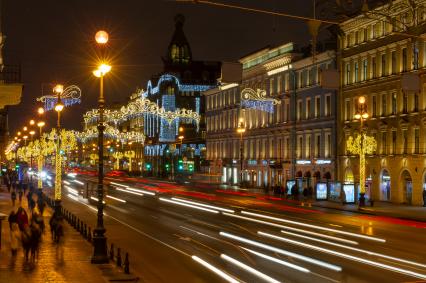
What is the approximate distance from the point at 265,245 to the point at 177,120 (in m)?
116

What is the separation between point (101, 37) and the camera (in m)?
21.6

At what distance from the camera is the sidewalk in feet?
61.2

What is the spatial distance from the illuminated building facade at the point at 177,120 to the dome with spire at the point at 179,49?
0.28 metres

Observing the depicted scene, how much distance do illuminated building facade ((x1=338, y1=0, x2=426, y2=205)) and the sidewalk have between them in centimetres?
3188

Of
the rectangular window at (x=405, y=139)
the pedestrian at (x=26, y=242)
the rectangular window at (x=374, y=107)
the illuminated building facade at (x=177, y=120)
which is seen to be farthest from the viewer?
the illuminated building facade at (x=177, y=120)

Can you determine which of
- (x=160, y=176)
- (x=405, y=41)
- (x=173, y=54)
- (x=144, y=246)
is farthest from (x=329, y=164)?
(x=173, y=54)

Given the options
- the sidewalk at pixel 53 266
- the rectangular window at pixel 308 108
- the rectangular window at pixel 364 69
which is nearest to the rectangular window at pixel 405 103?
the rectangular window at pixel 364 69

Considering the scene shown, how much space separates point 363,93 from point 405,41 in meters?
8.32

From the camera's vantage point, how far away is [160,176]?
454ft

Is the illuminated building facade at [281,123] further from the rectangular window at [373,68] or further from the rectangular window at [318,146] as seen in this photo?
the rectangular window at [373,68]

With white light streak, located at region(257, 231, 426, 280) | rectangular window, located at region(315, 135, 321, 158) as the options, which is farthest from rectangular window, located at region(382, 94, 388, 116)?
white light streak, located at region(257, 231, 426, 280)

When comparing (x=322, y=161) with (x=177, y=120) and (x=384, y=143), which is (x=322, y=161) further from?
(x=177, y=120)

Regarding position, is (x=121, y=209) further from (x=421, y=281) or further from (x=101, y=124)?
(x=421, y=281)

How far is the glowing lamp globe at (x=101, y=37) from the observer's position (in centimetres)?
2159
